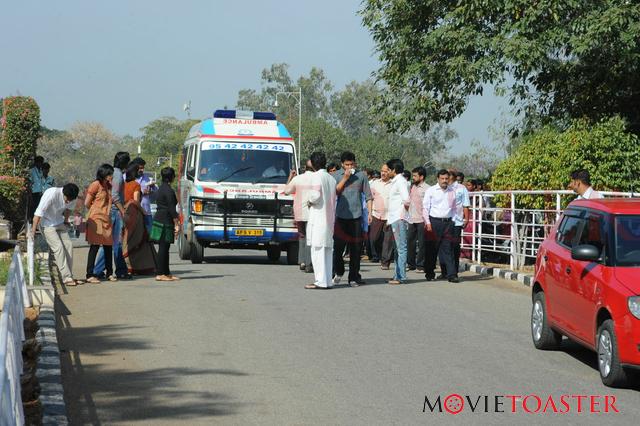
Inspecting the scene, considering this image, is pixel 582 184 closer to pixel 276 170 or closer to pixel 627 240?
pixel 627 240

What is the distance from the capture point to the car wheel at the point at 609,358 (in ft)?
26.3

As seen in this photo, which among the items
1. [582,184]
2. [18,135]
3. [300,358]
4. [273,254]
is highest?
[18,135]

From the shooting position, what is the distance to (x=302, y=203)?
16.5 meters

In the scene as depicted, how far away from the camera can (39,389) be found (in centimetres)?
740

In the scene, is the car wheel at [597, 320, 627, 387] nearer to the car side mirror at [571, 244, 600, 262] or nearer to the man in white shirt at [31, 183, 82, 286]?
the car side mirror at [571, 244, 600, 262]

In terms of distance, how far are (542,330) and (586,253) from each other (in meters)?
1.67

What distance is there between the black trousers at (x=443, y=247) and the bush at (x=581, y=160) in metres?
6.92

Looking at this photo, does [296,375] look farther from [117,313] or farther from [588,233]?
[117,313]

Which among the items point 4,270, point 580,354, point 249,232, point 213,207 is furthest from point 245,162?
point 580,354

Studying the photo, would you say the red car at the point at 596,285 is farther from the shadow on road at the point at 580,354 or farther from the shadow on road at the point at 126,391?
the shadow on road at the point at 126,391

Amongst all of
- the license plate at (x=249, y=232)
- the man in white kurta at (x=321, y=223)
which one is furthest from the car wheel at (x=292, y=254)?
the man in white kurta at (x=321, y=223)

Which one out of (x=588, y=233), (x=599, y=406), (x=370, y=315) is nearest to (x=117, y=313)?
(x=370, y=315)

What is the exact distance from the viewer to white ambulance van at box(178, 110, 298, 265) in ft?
67.2
